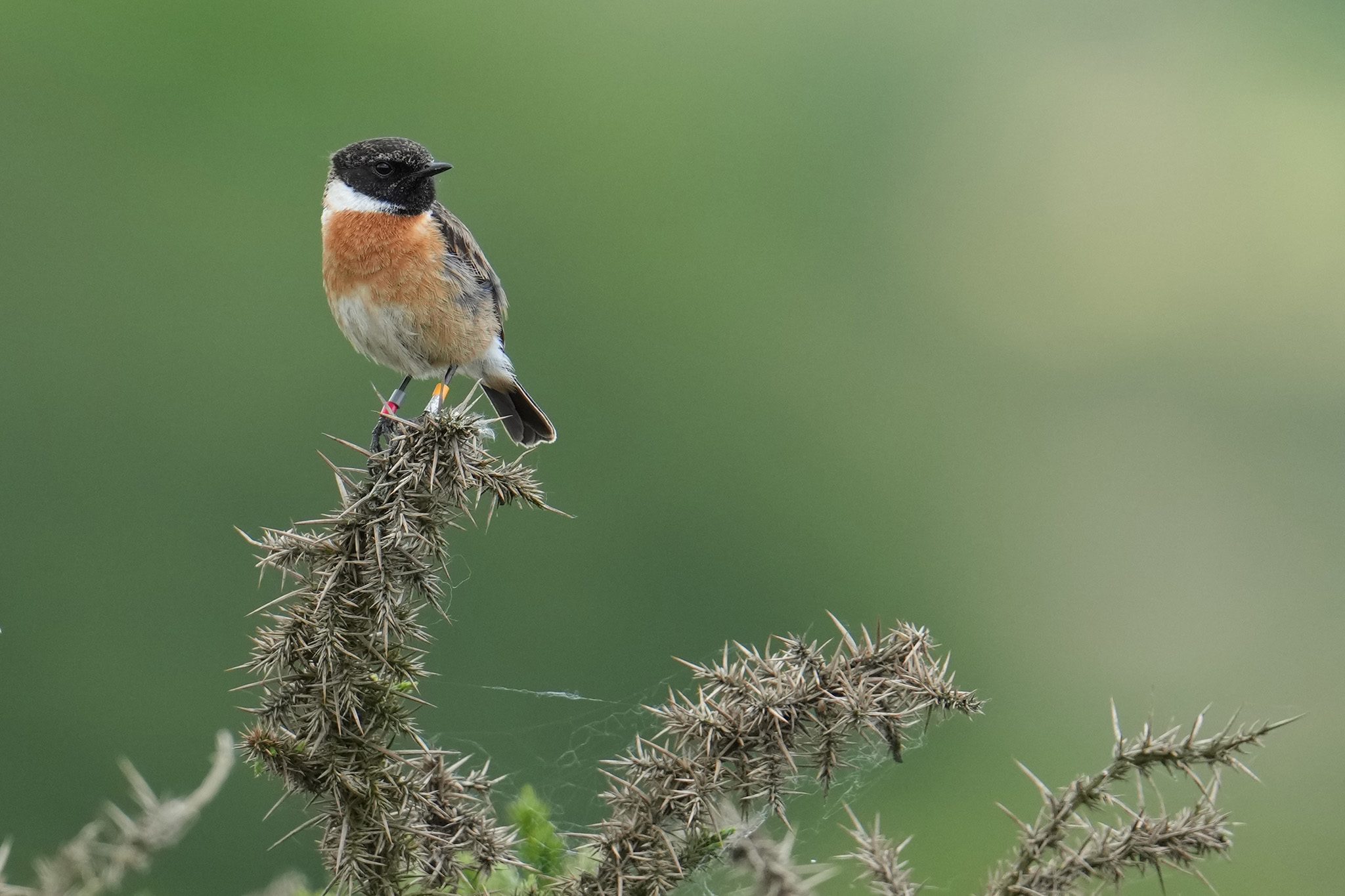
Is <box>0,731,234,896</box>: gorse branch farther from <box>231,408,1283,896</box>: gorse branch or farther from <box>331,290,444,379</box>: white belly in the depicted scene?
<box>331,290,444,379</box>: white belly

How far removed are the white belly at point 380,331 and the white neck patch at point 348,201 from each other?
41 cm

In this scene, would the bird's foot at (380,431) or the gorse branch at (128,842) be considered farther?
the bird's foot at (380,431)

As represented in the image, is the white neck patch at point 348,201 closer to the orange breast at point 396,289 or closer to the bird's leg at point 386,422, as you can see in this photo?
the orange breast at point 396,289

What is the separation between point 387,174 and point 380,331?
0.71 meters

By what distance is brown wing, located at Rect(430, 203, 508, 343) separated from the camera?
17.3ft

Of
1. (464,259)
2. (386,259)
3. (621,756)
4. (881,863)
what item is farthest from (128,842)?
(464,259)

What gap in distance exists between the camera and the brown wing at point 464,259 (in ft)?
17.3

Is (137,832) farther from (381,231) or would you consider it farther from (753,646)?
(381,231)


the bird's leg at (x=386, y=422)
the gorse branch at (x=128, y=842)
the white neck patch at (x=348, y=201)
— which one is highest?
the white neck patch at (x=348, y=201)

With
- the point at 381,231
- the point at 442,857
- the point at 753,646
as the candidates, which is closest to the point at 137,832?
the point at 442,857

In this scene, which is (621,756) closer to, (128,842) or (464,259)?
(128,842)

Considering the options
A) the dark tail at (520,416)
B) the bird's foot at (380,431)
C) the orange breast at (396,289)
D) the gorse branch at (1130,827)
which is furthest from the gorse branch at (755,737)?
the dark tail at (520,416)

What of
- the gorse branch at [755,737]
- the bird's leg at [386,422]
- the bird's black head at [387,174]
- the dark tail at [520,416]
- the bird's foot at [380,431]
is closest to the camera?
the gorse branch at [755,737]

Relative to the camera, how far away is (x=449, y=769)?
267cm
